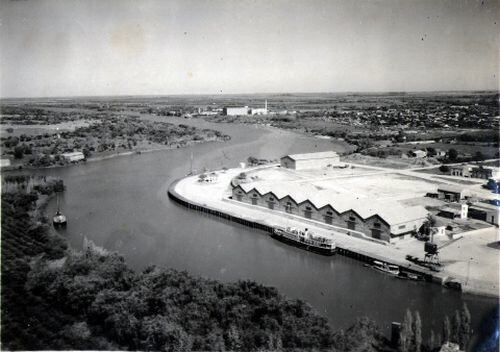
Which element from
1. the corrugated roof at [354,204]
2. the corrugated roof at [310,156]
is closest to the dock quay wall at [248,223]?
the corrugated roof at [354,204]

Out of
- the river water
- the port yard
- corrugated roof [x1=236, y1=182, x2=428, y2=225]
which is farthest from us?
corrugated roof [x1=236, y1=182, x2=428, y2=225]

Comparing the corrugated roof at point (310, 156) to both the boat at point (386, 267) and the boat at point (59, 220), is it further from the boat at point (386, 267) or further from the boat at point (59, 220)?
the boat at point (386, 267)

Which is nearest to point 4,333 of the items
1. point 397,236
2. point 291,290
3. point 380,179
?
point 291,290

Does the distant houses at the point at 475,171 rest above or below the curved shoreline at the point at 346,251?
above

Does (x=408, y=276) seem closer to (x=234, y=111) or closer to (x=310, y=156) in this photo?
(x=310, y=156)

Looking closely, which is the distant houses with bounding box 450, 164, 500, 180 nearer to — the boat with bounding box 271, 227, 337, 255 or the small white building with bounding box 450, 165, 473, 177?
the small white building with bounding box 450, 165, 473, 177

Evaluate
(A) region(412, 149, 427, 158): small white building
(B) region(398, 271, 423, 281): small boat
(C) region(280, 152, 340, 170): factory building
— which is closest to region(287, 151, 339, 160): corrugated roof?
(C) region(280, 152, 340, 170): factory building
